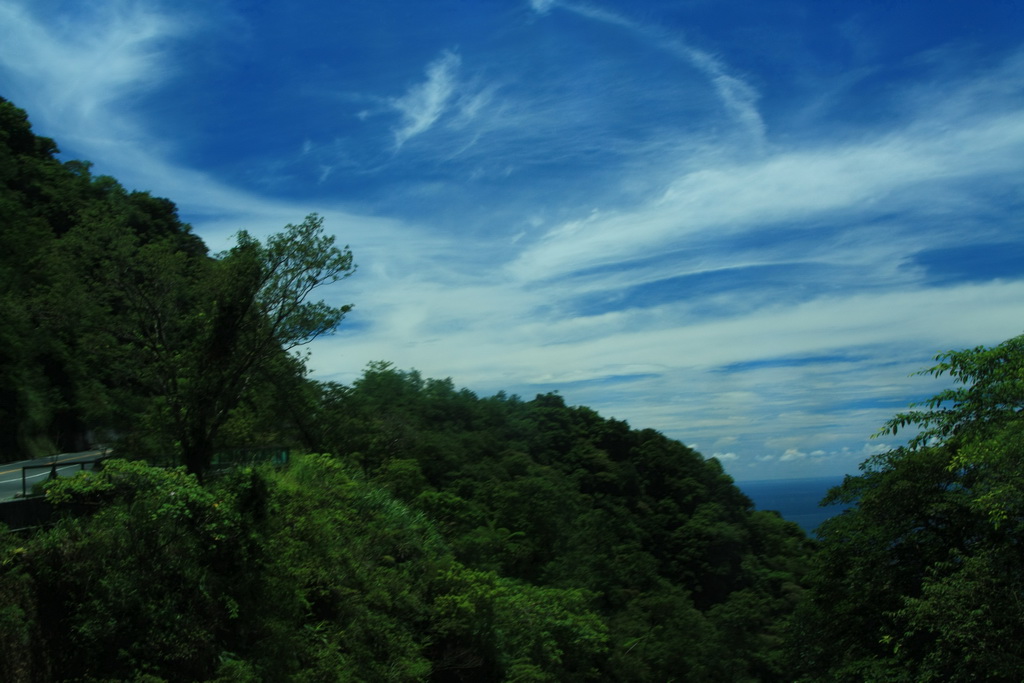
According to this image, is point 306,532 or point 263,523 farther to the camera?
point 306,532

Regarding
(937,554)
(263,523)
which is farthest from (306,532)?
(937,554)

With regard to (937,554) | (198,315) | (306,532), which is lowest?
(937,554)

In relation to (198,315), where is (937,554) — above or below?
below

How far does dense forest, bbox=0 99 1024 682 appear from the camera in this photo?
41.0 ft

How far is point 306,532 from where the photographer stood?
685 inches

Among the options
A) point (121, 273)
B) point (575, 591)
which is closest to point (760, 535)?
point (575, 591)

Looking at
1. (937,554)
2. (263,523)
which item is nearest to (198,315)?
(263,523)

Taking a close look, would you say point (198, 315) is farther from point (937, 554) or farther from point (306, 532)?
point (937, 554)

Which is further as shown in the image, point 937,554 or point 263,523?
point 937,554

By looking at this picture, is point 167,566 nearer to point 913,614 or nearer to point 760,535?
point 913,614

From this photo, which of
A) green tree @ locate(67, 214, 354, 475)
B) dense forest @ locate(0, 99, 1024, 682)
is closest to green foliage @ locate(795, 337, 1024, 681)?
dense forest @ locate(0, 99, 1024, 682)

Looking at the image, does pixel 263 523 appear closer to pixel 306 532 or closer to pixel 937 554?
pixel 306 532

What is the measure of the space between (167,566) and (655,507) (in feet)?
158

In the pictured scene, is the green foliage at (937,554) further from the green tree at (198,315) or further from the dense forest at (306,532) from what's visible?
the green tree at (198,315)
